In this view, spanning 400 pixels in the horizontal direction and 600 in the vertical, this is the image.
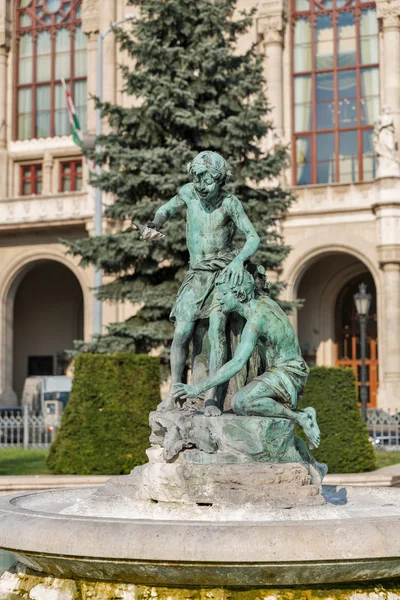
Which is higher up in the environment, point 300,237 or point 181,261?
point 300,237

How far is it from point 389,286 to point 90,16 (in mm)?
15828

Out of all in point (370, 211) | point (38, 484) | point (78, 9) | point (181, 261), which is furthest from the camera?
point (78, 9)

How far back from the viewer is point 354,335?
37281 millimetres

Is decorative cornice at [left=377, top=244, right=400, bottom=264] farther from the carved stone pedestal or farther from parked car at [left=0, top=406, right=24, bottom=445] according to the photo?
the carved stone pedestal

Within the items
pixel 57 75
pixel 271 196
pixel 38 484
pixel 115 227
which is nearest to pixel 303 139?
pixel 115 227

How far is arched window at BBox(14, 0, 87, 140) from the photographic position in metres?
38.8

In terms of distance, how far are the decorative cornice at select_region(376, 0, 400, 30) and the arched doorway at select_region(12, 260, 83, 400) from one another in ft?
53.6

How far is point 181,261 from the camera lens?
19.7 m

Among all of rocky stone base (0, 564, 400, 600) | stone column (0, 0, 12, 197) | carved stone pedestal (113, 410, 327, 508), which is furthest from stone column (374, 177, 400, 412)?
rocky stone base (0, 564, 400, 600)

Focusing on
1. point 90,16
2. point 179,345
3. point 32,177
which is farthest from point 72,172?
point 179,345

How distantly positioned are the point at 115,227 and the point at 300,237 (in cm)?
638

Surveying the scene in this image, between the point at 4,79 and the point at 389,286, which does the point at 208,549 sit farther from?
the point at 4,79

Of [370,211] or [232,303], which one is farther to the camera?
[370,211]

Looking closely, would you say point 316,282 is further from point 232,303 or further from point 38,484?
point 232,303
